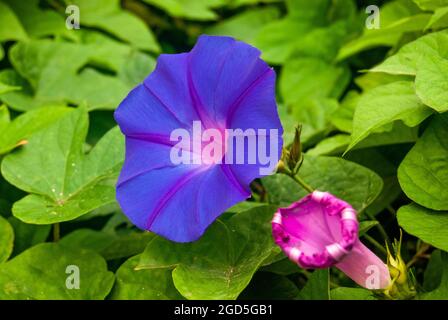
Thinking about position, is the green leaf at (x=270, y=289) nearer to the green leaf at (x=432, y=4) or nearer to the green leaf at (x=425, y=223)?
the green leaf at (x=425, y=223)

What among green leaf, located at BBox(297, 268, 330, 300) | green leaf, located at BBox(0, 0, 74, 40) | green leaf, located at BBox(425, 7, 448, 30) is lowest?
green leaf, located at BBox(297, 268, 330, 300)

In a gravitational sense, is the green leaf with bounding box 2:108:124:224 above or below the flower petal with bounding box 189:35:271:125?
below

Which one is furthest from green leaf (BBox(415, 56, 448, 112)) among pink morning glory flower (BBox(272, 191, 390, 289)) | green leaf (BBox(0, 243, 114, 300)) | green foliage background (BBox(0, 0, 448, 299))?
green leaf (BBox(0, 243, 114, 300))

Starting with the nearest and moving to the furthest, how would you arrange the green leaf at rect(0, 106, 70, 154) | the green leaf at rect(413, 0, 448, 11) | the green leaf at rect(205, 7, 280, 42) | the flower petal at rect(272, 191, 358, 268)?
the flower petal at rect(272, 191, 358, 268), the green leaf at rect(413, 0, 448, 11), the green leaf at rect(0, 106, 70, 154), the green leaf at rect(205, 7, 280, 42)

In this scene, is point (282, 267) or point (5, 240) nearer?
point (282, 267)

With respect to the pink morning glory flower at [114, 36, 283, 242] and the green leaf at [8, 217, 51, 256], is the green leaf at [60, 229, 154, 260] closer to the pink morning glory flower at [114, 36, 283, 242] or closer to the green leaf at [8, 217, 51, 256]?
the green leaf at [8, 217, 51, 256]

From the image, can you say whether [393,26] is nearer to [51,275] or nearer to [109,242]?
[109,242]

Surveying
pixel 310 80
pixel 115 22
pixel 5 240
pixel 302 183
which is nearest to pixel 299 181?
pixel 302 183

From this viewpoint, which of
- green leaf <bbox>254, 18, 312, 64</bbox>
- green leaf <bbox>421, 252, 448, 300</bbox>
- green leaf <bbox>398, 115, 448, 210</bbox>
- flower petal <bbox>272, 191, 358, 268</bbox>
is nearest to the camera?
flower petal <bbox>272, 191, 358, 268</bbox>
